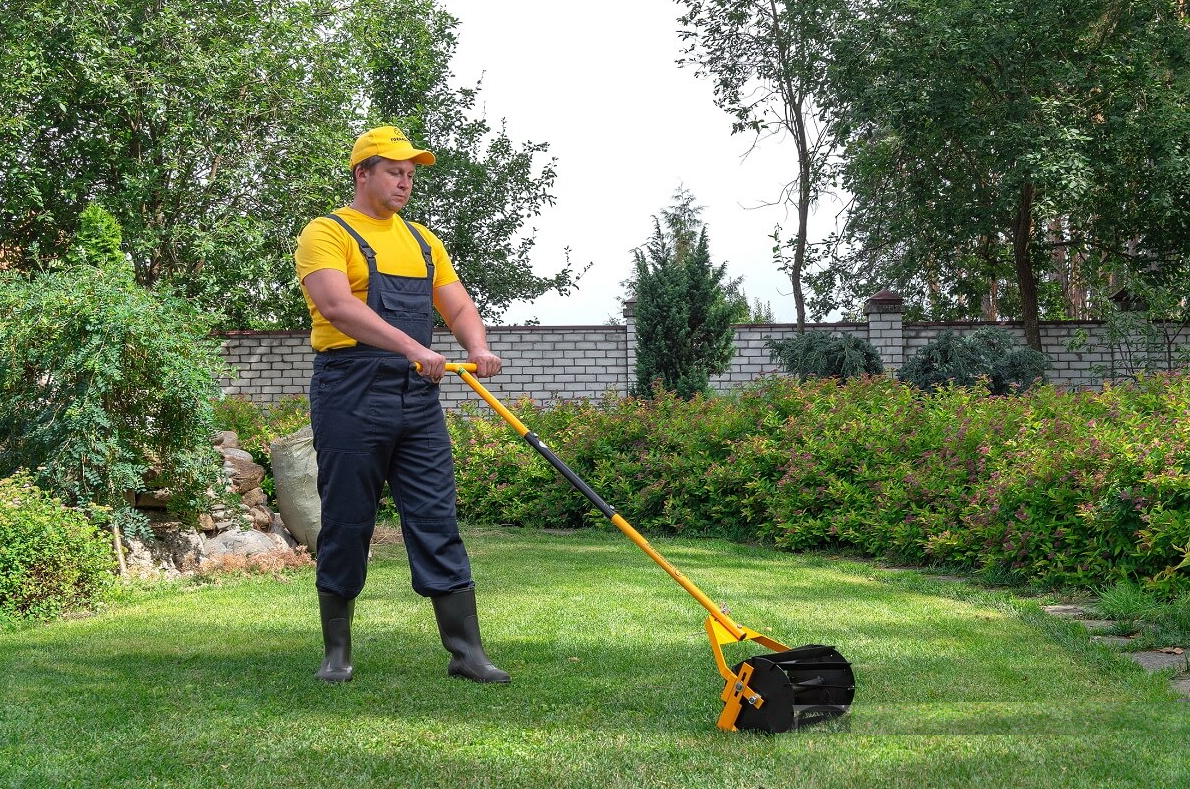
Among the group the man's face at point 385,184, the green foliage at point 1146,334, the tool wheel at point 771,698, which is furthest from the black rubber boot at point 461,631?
the green foliage at point 1146,334

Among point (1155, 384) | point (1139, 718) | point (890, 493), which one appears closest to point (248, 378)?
point (890, 493)

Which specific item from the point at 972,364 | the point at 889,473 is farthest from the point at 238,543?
the point at 972,364

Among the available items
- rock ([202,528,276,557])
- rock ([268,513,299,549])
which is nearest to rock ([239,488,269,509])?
rock ([268,513,299,549])

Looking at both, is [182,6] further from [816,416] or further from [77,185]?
[816,416]

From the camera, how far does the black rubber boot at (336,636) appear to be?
430 centimetres

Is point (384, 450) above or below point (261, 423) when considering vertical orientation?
above

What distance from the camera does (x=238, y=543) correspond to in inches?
328

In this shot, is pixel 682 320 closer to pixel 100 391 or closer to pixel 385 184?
pixel 100 391

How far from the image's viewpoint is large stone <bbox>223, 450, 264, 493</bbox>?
889 centimetres

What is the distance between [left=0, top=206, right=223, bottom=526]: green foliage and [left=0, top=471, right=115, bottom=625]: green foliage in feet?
2.56

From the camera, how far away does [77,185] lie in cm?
1581

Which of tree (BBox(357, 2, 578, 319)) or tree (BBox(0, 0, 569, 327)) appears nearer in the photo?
tree (BBox(0, 0, 569, 327))

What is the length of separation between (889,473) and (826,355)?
7187 millimetres

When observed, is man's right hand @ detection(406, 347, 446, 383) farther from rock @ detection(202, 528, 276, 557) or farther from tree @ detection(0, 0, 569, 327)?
tree @ detection(0, 0, 569, 327)
